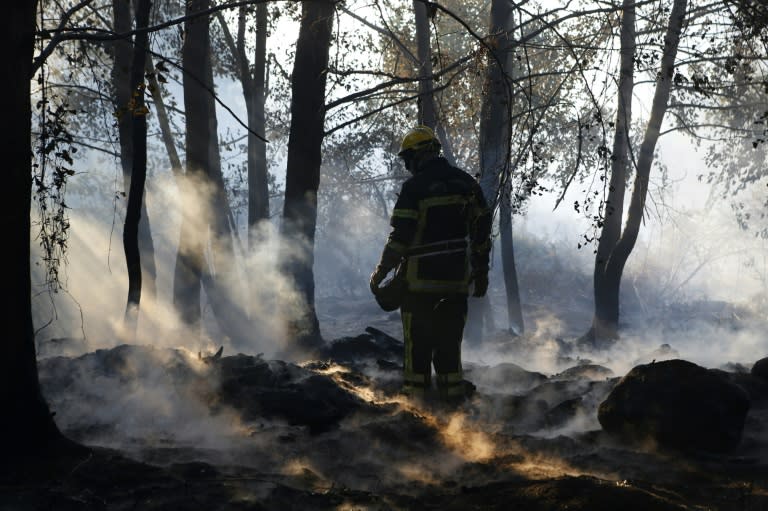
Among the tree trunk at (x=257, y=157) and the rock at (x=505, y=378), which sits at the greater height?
the tree trunk at (x=257, y=157)

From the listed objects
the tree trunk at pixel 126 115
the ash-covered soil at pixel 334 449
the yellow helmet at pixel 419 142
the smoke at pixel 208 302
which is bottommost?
the ash-covered soil at pixel 334 449

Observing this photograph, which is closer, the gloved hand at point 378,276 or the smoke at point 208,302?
the gloved hand at point 378,276

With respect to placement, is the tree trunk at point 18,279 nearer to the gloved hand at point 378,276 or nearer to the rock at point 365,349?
the gloved hand at point 378,276

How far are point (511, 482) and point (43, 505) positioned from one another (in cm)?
235

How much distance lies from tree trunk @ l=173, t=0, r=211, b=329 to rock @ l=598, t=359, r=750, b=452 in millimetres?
9226

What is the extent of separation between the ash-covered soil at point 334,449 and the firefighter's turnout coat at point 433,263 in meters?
0.41

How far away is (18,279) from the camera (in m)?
4.00

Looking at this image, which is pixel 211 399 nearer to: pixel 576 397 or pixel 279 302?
pixel 576 397

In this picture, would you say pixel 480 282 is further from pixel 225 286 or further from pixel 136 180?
pixel 225 286

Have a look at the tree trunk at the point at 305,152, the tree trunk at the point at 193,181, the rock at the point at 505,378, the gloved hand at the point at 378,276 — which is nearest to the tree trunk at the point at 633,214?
the tree trunk at the point at 305,152

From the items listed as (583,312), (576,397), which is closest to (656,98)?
(576,397)

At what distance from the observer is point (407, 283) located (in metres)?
6.26

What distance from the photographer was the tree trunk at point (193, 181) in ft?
40.5

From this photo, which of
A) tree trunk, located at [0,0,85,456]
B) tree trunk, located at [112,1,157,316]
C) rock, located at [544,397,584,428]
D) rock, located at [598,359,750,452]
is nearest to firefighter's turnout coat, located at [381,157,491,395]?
rock, located at [544,397,584,428]
